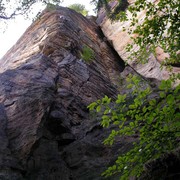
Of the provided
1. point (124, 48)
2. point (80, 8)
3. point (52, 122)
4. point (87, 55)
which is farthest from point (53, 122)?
point (80, 8)

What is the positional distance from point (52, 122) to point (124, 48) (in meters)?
12.5

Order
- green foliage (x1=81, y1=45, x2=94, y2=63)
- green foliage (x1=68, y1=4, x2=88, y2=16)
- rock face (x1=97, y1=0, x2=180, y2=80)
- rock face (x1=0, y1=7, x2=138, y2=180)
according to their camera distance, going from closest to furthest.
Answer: rock face (x1=0, y1=7, x2=138, y2=180), rock face (x1=97, y1=0, x2=180, y2=80), green foliage (x1=81, y1=45, x2=94, y2=63), green foliage (x1=68, y1=4, x2=88, y2=16)

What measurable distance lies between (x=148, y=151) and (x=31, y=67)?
9.12 metres

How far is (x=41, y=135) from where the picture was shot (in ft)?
32.7

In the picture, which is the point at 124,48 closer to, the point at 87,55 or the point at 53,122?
the point at 87,55

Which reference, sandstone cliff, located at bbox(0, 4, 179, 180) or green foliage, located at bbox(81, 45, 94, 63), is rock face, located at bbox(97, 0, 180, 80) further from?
green foliage, located at bbox(81, 45, 94, 63)

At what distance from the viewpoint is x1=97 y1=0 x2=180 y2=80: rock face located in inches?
678

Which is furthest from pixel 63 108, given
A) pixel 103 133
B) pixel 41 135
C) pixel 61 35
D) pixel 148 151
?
pixel 61 35

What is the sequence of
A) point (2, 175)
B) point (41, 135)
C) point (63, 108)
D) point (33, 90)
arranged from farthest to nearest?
point (63, 108)
point (33, 90)
point (41, 135)
point (2, 175)

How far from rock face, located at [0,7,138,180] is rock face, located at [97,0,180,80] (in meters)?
2.37

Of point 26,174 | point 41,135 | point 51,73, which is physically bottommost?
point 26,174

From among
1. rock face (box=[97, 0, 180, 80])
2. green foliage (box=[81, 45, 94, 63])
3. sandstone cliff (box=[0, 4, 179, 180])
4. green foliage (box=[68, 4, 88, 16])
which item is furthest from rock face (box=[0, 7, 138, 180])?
green foliage (box=[68, 4, 88, 16])

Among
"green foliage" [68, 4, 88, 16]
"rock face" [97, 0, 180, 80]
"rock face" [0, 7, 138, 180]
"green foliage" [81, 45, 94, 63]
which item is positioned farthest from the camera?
"green foliage" [68, 4, 88, 16]

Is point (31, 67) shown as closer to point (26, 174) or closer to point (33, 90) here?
point (33, 90)
